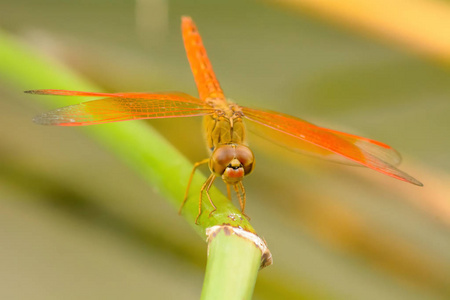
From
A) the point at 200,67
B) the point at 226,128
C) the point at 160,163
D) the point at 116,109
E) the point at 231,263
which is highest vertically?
the point at 200,67

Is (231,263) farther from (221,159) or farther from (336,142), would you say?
(336,142)

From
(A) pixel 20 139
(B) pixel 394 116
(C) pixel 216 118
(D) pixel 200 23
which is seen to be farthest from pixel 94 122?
(D) pixel 200 23

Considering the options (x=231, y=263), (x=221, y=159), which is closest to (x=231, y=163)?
(x=221, y=159)

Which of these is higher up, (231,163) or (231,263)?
(231,163)

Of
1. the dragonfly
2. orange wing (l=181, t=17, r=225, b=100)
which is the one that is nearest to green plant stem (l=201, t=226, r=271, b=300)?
the dragonfly

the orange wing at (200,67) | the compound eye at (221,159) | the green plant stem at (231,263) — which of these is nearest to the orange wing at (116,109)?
the compound eye at (221,159)

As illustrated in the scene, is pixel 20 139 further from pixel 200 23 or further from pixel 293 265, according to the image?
pixel 200 23
